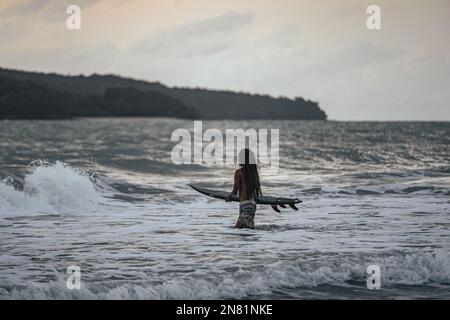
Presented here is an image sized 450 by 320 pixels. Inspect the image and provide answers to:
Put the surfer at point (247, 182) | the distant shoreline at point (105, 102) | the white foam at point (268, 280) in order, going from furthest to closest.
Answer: the distant shoreline at point (105, 102) → the surfer at point (247, 182) → the white foam at point (268, 280)

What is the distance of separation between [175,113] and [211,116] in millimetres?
22773

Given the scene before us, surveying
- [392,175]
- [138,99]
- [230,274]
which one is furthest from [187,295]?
[138,99]

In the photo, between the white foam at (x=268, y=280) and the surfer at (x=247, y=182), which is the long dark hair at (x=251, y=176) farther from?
the white foam at (x=268, y=280)

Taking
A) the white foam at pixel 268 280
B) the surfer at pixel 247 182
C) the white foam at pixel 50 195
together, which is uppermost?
the surfer at pixel 247 182

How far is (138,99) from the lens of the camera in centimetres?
15350

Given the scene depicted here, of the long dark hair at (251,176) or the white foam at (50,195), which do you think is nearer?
the long dark hair at (251,176)

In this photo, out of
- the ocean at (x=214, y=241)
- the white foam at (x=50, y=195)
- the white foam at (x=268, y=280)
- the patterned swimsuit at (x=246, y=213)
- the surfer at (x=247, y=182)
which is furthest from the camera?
the white foam at (x=50, y=195)

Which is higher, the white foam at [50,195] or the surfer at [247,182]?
the surfer at [247,182]

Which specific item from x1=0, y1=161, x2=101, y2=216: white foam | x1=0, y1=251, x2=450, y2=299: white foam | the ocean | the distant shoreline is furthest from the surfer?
the distant shoreline

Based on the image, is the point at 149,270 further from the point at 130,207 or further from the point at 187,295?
the point at 130,207

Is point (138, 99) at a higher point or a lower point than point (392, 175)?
higher

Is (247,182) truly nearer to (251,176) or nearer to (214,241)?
(251,176)

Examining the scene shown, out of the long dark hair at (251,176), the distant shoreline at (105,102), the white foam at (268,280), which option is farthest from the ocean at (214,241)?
the distant shoreline at (105,102)

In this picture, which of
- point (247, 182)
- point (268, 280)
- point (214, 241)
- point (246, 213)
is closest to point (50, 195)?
point (246, 213)
